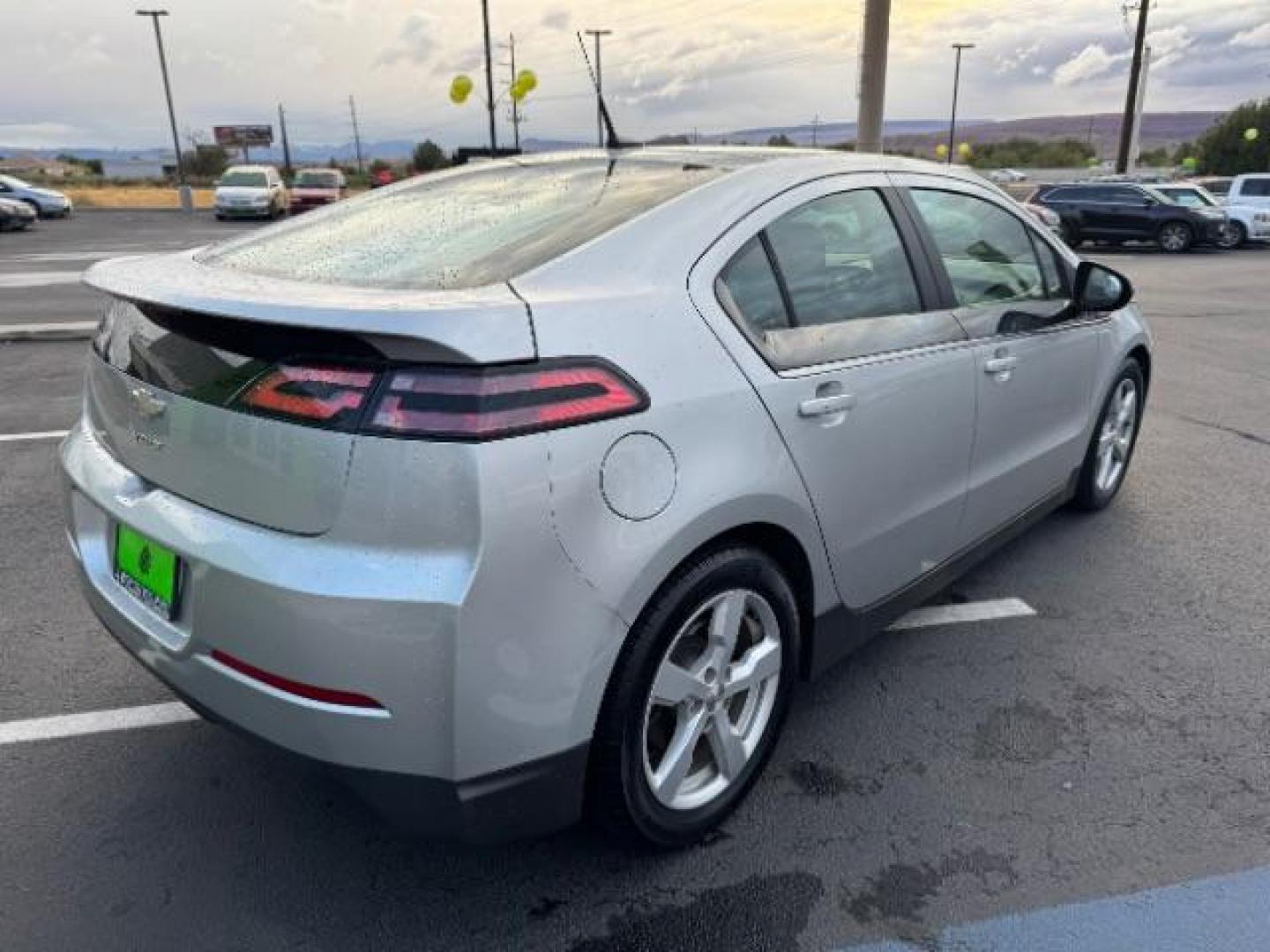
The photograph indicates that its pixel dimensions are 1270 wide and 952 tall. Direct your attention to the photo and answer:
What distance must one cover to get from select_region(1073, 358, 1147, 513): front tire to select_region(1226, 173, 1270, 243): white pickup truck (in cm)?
2179

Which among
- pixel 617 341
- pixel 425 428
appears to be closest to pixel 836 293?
pixel 617 341

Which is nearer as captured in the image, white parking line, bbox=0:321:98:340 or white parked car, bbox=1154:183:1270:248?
white parking line, bbox=0:321:98:340

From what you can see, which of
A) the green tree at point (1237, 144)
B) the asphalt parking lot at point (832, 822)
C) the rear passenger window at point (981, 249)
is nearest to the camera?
the asphalt parking lot at point (832, 822)

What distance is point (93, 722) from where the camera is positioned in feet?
9.56

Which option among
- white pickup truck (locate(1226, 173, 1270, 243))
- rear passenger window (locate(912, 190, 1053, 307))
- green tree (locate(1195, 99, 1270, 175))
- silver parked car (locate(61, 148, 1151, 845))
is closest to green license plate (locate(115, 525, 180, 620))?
silver parked car (locate(61, 148, 1151, 845))

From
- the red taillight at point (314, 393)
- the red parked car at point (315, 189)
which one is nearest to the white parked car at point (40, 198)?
the red parked car at point (315, 189)

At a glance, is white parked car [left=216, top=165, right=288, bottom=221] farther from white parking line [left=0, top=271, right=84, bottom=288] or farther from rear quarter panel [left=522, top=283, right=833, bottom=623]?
→ rear quarter panel [left=522, top=283, right=833, bottom=623]

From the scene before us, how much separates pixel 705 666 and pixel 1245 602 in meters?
2.65

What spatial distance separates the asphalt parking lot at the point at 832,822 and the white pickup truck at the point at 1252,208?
23.2 metres

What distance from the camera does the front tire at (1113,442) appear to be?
14.4ft

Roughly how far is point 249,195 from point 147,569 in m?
31.4

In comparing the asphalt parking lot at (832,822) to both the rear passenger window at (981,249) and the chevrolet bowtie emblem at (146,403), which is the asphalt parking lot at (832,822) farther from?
the rear passenger window at (981,249)

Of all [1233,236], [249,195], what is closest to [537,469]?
[1233,236]

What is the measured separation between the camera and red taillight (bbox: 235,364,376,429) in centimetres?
180
